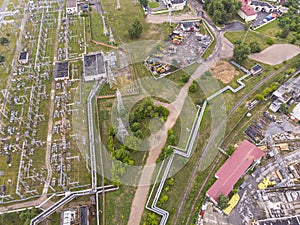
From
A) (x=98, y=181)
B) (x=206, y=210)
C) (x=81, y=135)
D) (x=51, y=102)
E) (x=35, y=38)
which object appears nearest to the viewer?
(x=206, y=210)

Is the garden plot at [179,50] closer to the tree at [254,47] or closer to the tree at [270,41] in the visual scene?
the tree at [254,47]

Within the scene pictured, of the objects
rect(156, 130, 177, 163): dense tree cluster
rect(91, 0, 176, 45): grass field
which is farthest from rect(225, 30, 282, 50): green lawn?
rect(156, 130, 177, 163): dense tree cluster

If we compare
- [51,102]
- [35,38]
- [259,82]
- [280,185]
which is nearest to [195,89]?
[259,82]

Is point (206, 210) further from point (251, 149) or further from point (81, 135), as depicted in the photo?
point (81, 135)

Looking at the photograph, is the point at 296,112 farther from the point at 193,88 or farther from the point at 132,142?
the point at 132,142

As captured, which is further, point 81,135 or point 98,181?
point 81,135

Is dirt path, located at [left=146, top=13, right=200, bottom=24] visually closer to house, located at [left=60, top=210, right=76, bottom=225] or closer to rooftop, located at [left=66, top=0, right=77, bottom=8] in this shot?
rooftop, located at [left=66, top=0, right=77, bottom=8]
